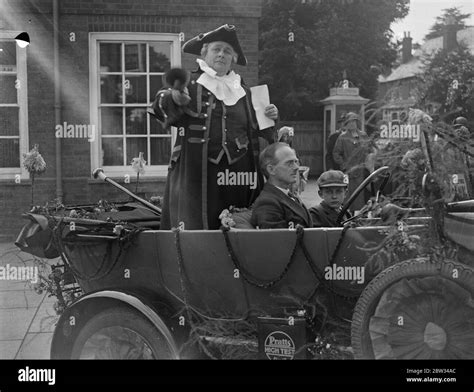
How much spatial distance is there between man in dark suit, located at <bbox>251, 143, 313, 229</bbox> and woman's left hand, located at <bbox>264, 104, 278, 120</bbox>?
7.3 inches

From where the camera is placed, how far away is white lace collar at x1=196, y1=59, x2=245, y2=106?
8.79 feet

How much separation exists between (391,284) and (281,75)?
3.22 feet

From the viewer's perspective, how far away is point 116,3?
2.99 meters

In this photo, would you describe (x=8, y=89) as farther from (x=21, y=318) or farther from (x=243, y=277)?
(x=243, y=277)

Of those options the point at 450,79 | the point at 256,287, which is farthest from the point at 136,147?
the point at 450,79

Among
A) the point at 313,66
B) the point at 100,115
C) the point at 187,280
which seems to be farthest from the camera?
the point at 100,115

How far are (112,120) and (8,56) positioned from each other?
0.59 metres

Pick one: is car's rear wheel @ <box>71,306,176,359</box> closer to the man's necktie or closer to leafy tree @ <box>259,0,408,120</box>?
the man's necktie

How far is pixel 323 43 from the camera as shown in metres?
2.35

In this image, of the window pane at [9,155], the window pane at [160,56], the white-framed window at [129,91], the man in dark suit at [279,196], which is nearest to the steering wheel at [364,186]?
the man in dark suit at [279,196]

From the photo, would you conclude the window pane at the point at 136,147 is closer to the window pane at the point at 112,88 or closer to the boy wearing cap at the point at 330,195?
the window pane at the point at 112,88

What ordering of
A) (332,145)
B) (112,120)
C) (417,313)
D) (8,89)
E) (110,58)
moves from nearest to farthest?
(417,313), (332,145), (112,120), (110,58), (8,89)
